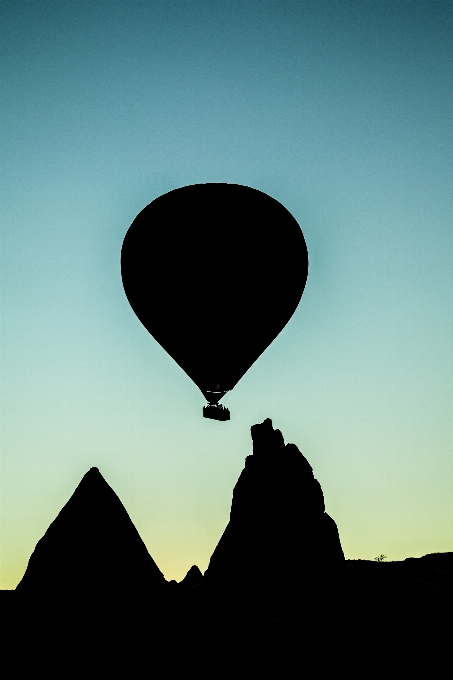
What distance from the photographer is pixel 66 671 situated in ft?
63.6

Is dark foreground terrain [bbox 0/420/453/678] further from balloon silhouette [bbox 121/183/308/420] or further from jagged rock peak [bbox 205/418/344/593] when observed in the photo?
balloon silhouette [bbox 121/183/308/420]

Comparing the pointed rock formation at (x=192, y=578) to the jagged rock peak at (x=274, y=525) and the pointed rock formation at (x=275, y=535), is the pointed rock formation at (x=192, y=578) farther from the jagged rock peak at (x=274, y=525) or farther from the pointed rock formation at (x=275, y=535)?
the pointed rock formation at (x=275, y=535)

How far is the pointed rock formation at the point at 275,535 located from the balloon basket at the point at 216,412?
22480 millimetres

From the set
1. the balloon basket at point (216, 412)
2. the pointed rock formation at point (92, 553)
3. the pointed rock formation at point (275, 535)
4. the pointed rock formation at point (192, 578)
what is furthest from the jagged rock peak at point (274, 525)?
the balloon basket at point (216, 412)

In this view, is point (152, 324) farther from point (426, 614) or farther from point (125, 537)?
point (426, 614)

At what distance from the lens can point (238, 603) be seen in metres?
27.9

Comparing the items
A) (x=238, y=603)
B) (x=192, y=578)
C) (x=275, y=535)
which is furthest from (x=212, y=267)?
(x=192, y=578)

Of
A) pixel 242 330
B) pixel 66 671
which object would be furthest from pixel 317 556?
pixel 242 330

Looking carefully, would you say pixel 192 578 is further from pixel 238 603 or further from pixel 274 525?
pixel 238 603

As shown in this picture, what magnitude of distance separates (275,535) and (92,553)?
12785 mm

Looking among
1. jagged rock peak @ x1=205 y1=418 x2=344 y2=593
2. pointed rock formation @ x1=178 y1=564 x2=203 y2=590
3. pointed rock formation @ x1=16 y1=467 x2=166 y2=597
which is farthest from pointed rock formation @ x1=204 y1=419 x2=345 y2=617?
pointed rock formation @ x1=16 y1=467 x2=166 y2=597

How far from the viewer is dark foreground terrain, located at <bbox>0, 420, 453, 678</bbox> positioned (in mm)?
20359

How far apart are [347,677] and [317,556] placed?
10.3 metres

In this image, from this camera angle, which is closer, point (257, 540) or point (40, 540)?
point (40, 540)
